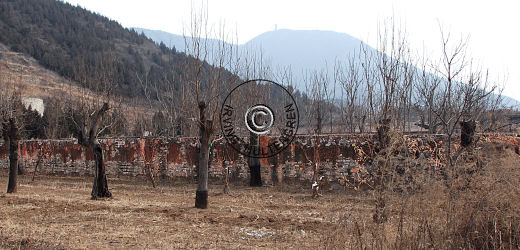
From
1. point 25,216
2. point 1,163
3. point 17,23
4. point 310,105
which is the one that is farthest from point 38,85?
point 25,216

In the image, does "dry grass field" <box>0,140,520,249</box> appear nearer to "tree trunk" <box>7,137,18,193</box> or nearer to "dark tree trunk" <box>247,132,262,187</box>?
"tree trunk" <box>7,137,18,193</box>

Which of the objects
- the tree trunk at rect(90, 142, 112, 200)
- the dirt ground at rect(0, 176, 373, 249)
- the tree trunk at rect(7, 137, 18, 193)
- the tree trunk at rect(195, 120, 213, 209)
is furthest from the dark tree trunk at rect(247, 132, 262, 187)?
the tree trunk at rect(7, 137, 18, 193)

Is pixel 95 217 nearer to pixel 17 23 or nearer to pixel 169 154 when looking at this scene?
pixel 169 154

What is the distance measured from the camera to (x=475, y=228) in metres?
5.59

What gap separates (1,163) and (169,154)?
1198cm

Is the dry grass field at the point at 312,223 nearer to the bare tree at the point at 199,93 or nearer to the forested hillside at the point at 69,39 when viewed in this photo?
the bare tree at the point at 199,93

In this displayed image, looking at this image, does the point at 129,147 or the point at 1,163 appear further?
the point at 1,163

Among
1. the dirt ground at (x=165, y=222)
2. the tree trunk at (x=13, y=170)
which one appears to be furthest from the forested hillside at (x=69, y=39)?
the dirt ground at (x=165, y=222)

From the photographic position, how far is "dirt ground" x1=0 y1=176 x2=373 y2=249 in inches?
249

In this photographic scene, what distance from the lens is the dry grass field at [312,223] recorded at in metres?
5.40

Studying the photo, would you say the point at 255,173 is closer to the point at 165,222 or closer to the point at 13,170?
the point at 165,222

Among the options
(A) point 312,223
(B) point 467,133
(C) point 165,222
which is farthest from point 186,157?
(B) point 467,133

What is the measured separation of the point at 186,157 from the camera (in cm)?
1764

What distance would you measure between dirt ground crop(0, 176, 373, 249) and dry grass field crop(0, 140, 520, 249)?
17 mm
